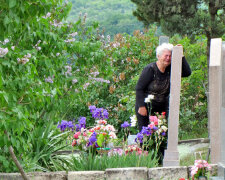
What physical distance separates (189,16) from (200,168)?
7.81 metres

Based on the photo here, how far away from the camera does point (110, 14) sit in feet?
84.9

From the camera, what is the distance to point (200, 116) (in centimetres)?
1080

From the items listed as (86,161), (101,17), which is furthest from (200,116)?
(101,17)

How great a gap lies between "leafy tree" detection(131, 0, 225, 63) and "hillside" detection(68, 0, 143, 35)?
33.3 feet

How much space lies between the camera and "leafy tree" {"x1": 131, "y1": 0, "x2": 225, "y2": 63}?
11.2m

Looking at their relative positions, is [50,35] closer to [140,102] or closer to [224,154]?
[140,102]

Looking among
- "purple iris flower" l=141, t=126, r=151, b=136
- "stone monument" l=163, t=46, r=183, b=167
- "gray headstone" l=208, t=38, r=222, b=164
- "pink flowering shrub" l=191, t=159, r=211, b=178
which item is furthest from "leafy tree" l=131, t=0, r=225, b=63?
"pink flowering shrub" l=191, t=159, r=211, b=178

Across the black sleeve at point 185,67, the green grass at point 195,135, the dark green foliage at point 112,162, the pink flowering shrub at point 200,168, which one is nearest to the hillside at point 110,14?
the green grass at point 195,135

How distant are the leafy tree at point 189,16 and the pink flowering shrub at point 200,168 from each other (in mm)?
6938

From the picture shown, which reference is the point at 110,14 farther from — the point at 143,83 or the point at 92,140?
the point at 92,140

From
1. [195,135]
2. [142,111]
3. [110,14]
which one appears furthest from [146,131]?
[110,14]

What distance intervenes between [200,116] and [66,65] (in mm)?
4698

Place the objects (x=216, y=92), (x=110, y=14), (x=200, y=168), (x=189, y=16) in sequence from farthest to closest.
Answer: (x=110, y=14) → (x=189, y=16) → (x=216, y=92) → (x=200, y=168)

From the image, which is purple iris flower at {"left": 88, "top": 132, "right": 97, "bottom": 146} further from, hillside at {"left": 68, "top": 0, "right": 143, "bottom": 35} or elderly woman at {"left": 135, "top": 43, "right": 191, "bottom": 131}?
hillside at {"left": 68, "top": 0, "right": 143, "bottom": 35}
